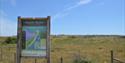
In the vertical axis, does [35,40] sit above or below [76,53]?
above

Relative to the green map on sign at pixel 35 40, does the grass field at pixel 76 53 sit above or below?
below

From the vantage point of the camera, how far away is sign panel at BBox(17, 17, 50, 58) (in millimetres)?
12398

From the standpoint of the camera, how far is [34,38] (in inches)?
489

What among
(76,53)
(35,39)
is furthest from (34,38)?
(76,53)

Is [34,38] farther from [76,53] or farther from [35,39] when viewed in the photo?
[76,53]

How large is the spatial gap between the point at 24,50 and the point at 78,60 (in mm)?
7037

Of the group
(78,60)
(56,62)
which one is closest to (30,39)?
(78,60)

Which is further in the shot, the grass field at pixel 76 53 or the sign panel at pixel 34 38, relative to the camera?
the grass field at pixel 76 53

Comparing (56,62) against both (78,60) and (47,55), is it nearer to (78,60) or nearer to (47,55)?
(78,60)

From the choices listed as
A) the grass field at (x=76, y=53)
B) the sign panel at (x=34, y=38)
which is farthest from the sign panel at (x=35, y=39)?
the grass field at (x=76, y=53)

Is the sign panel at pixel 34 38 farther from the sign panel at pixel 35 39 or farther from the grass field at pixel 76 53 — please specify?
the grass field at pixel 76 53

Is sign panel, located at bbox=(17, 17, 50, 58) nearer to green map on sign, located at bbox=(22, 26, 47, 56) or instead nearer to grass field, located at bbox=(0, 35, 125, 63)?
green map on sign, located at bbox=(22, 26, 47, 56)

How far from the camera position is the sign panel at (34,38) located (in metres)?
12.4

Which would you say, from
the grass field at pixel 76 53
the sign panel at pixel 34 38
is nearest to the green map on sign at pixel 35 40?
the sign panel at pixel 34 38
